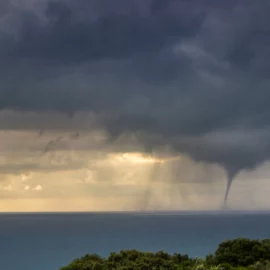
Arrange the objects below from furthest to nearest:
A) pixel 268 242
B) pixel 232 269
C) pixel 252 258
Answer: pixel 268 242 < pixel 252 258 < pixel 232 269

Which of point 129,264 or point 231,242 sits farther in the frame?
point 231,242

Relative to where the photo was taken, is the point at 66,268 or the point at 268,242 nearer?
the point at 66,268

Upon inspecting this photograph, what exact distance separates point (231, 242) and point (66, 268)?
86.8ft

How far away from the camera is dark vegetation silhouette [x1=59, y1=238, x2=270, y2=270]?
6481 cm

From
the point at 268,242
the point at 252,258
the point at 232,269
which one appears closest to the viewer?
the point at 232,269

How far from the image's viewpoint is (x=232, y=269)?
212 feet

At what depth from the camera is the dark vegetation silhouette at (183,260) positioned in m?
64.8

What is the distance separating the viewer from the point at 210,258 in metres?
77.0

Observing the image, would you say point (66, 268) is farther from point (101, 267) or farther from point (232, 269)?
point (232, 269)

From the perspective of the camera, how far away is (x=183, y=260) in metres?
73.4

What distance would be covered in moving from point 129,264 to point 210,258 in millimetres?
16662

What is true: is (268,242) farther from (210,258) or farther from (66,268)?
(66,268)

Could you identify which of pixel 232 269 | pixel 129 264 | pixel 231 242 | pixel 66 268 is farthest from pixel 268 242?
pixel 66 268

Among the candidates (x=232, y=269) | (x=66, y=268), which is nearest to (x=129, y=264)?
(x=66, y=268)
